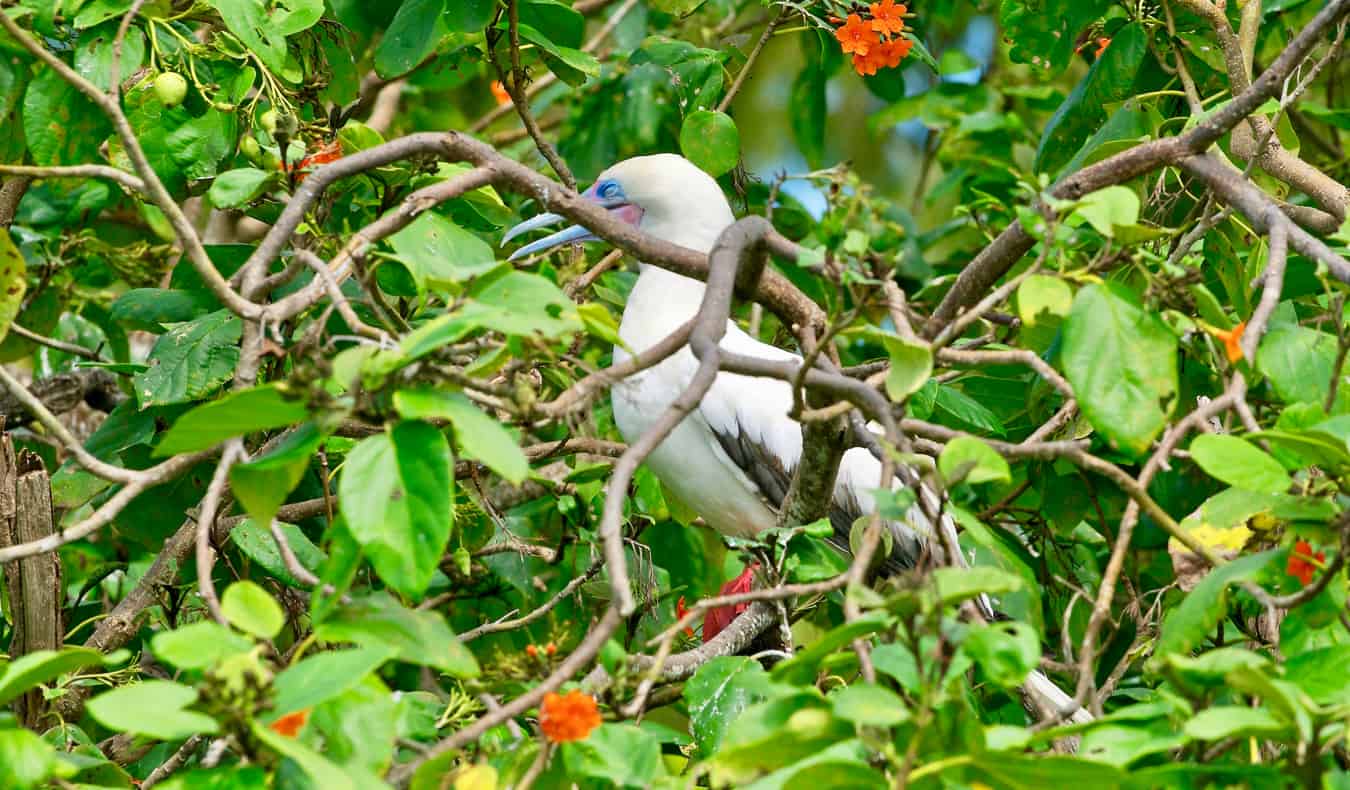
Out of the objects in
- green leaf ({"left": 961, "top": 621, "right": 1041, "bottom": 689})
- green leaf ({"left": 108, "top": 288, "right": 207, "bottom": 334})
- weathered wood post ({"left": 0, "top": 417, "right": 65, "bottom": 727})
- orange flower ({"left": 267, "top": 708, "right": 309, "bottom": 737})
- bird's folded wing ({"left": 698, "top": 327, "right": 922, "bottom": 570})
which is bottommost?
bird's folded wing ({"left": 698, "top": 327, "right": 922, "bottom": 570})

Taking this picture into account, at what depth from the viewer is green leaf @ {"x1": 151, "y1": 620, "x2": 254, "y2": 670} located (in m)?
1.58

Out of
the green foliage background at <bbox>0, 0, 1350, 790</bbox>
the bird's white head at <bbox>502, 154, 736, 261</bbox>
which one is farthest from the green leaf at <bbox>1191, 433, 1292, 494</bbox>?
the bird's white head at <bbox>502, 154, 736, 261</bbox>

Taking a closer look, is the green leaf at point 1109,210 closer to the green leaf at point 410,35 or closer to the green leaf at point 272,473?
the green leaf at point 272,473

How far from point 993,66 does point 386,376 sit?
578cm

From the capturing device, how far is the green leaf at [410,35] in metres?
3.41

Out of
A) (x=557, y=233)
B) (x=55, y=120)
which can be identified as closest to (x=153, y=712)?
(x=55, y=120)

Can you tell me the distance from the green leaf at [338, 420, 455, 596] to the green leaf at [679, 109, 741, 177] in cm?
201

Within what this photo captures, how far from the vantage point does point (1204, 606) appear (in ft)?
6.05

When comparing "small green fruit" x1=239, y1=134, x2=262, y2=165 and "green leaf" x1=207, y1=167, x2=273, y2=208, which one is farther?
"small green fruit" x1=239, y1=134, x2=262, y2=165

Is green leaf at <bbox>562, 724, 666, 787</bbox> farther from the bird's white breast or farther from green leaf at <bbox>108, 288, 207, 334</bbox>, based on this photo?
the bird's white breast

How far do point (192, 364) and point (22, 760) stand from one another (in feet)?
5.31

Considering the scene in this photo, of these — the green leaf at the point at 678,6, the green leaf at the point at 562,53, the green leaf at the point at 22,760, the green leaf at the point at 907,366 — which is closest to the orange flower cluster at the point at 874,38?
the green leaf at the point at 562,53

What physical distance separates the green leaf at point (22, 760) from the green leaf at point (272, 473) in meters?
0.35

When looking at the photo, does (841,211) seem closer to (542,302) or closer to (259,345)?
(542,302)
